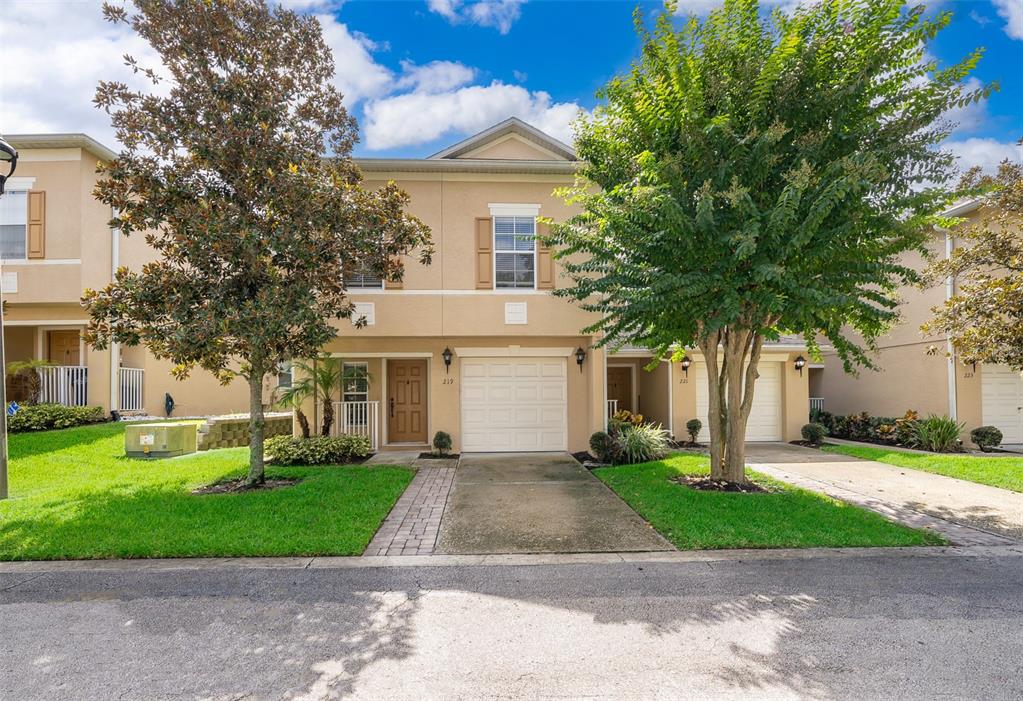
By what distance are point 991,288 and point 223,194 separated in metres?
13.7

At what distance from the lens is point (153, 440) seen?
11.0m

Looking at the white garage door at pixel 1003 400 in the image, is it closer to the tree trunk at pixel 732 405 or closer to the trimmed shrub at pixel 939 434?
the trimmed shrub at pixel 939 434

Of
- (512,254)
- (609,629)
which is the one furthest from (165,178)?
(609,629)

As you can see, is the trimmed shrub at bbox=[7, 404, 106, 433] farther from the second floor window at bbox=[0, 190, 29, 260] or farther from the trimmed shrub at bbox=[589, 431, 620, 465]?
the trimmed shrub at bbox=[589, 431, 620, 465]

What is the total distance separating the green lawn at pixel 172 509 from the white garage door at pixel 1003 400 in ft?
50.8

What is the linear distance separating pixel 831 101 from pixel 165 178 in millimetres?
9245

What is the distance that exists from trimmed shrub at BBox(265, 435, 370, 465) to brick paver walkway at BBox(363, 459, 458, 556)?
195 centimetres

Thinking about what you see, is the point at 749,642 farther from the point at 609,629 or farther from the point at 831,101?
the point at 831,101

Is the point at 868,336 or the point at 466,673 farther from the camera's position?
the point at 868,336

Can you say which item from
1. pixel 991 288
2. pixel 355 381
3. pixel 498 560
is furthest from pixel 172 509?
pixel 991 288

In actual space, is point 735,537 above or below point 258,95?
below

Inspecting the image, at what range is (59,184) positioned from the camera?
500 inches

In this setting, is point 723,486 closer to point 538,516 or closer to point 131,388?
point 538,516

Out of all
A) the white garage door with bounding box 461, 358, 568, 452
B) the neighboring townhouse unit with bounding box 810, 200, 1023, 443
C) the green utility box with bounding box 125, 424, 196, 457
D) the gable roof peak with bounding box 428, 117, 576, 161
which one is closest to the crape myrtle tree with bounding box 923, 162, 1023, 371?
the neighboring townhouse unit with bounding box 810, 200, 1023, 443
